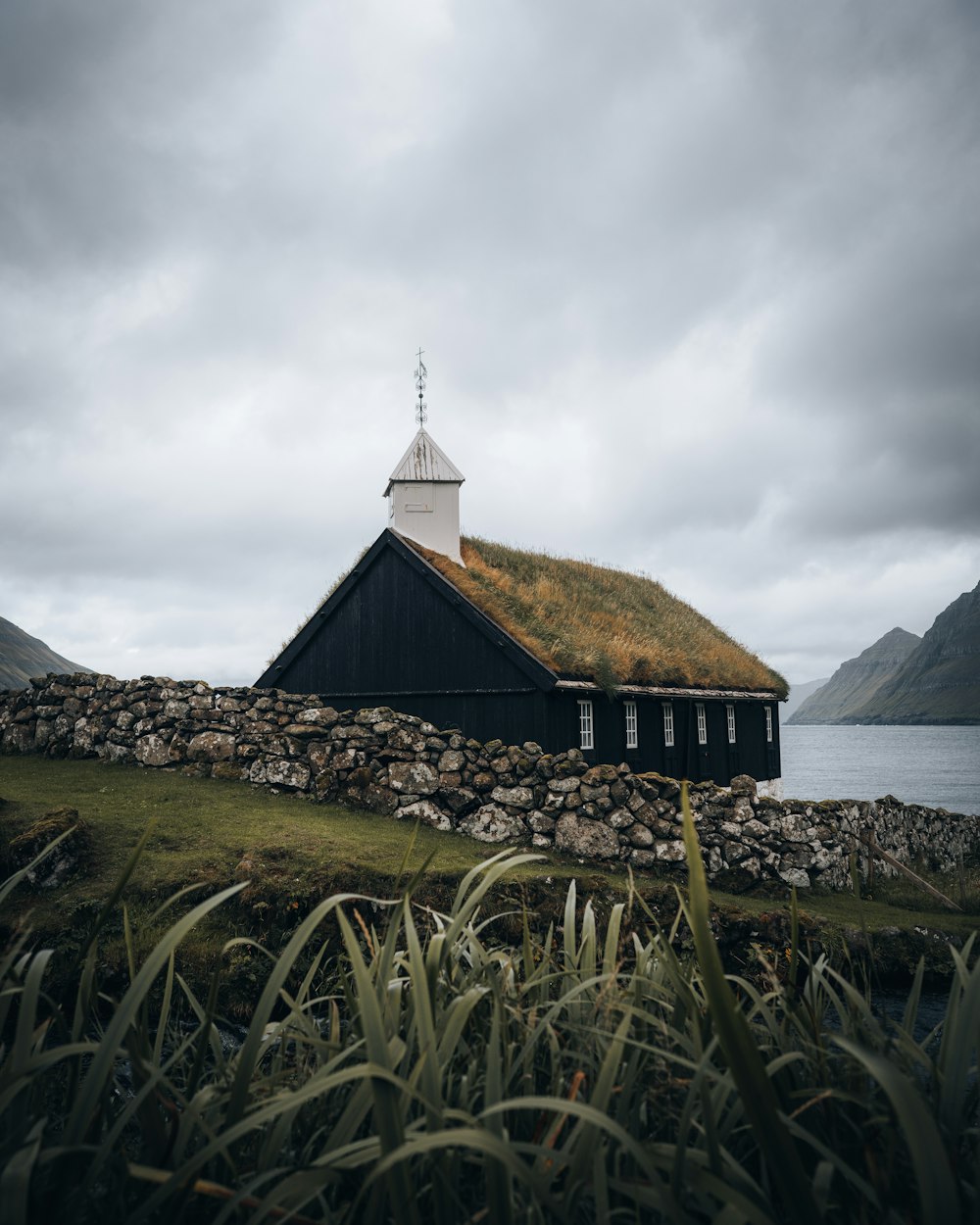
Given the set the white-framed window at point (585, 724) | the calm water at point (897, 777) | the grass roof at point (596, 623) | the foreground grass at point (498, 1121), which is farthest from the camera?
the calm water at point (897, 777)

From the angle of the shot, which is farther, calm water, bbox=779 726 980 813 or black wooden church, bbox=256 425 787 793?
calm water, bbox=779 726 980 813

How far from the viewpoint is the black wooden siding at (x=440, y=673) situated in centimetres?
1864

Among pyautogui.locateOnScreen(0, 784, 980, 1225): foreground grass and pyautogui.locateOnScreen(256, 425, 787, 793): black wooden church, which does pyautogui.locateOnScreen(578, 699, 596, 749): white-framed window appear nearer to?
pyautogui.locateOnScreen(256, 425, 787, 793): black wooden church

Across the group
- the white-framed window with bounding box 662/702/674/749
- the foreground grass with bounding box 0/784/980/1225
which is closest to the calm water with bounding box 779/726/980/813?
the white-framed window with bounding box 662/702/674/749

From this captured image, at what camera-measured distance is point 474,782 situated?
13.7m

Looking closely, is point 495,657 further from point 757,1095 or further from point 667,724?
point 757,1095

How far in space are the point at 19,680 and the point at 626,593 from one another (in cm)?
20618

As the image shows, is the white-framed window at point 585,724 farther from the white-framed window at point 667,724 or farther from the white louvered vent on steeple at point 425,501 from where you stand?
the white louvered vent on steeple at point 425,501

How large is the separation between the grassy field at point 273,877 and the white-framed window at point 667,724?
907 centimetres

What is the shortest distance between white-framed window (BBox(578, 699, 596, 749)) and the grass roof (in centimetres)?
115

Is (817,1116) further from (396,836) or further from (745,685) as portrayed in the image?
(745,685)

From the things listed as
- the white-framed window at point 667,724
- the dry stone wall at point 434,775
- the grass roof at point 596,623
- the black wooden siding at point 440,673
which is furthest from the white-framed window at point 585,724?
the dry stone wall at point 434,775

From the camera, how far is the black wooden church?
61.5 ft

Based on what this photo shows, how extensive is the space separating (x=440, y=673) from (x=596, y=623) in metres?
5.64
